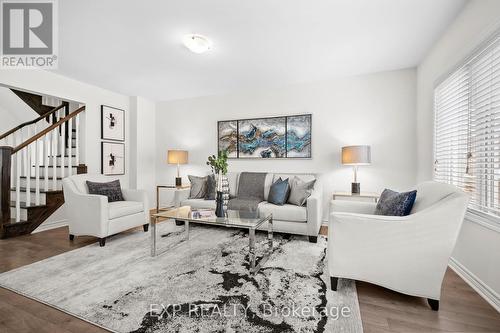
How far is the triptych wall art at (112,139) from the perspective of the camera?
4426 millimetres

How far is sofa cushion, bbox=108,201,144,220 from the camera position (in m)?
2.93

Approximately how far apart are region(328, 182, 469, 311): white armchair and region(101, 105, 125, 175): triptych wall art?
440 centimetres

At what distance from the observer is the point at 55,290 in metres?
1.81

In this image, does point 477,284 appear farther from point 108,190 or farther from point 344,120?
point 108,190

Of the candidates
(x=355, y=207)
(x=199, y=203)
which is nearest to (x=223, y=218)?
(x=199, y=203)

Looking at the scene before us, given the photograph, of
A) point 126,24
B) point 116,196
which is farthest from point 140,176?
point 126,24

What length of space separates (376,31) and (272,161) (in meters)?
2.45

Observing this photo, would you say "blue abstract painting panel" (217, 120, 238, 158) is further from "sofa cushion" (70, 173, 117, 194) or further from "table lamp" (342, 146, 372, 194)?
"sofa cushion" (70, 173, 117, 194)

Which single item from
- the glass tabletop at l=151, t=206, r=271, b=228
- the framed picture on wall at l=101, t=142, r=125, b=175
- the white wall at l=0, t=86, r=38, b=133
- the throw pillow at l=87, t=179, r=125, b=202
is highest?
the white wall at l=0, t=86, r=38, b=133

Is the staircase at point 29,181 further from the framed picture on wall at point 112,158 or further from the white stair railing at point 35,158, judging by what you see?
the framed picture on wall at point 112,158

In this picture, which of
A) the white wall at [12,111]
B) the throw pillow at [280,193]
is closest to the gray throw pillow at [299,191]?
the throw pillow at [280,193]

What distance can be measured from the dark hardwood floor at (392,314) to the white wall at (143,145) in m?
3.30

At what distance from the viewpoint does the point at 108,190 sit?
3.25m

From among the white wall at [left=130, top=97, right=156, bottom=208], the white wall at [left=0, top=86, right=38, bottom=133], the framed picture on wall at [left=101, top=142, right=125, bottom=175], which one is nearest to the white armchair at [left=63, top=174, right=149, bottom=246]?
the framed picture on wall at [left=101, top=142, right=125, bottom=175]
